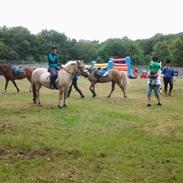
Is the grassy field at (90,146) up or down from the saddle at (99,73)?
down

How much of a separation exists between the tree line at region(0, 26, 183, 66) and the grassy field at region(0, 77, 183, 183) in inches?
3357

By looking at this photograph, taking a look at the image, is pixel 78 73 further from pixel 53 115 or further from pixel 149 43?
pixel 149 43

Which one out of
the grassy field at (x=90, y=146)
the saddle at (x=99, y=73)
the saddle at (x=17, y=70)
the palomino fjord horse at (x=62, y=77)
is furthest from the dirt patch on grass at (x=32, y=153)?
the saddle at (x=17, y=70)

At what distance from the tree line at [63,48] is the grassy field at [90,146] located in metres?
85.3

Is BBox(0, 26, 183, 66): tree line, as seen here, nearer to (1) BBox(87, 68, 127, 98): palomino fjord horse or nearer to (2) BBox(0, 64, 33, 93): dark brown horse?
(2) BBox(0, 64, 33, 93): dark brown horse

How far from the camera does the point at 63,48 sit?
395 feet

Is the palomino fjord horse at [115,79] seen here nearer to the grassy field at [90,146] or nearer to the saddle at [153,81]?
the saddle at [153,81]

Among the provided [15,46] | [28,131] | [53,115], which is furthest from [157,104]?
[15,46]

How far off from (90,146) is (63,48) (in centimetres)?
11248

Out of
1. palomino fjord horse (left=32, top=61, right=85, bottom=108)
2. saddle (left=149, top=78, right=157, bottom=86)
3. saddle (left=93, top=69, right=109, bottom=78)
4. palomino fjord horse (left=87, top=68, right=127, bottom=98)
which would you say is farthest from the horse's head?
saddle (left=93, top=69, right=109, bottom=78)

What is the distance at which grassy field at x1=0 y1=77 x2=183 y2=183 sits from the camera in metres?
7.24

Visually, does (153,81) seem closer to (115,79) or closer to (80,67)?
(80,67)

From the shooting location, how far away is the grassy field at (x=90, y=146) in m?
7.24

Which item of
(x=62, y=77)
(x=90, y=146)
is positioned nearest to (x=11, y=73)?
(x=62, y=77)
